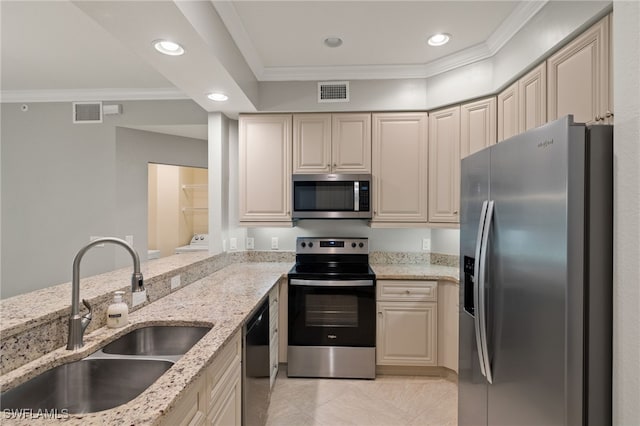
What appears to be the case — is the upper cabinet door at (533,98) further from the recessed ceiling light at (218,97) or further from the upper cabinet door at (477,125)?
the recessed ceiling light at (218,97)

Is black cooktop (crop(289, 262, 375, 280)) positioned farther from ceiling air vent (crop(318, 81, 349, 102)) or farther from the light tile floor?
ceiling air vent (crop(318, 81, 349, 102))

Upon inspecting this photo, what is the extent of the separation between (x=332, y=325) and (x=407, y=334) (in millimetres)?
649

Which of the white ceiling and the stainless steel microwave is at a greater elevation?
the white ceiling

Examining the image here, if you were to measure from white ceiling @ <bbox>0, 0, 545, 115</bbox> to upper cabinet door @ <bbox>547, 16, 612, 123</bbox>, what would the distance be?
0.48 metres

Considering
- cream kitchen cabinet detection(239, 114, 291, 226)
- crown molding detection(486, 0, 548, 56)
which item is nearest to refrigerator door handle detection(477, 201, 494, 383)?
crown molding detection(486, 0, 548, 56)

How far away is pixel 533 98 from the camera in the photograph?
2.01 m

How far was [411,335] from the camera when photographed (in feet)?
8.90

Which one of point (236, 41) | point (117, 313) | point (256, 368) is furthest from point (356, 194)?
point (117, 313)

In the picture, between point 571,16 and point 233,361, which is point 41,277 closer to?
point 233,361

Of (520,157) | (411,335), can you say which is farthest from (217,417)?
(411,335)

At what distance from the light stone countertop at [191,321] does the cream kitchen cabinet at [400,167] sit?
1.77 feet

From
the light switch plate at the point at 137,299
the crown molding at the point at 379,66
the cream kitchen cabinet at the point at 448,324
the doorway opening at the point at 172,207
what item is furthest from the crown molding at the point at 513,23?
the doorway opening at the point at 172,207

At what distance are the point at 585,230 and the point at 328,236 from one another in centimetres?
246

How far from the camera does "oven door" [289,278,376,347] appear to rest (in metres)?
2.68
